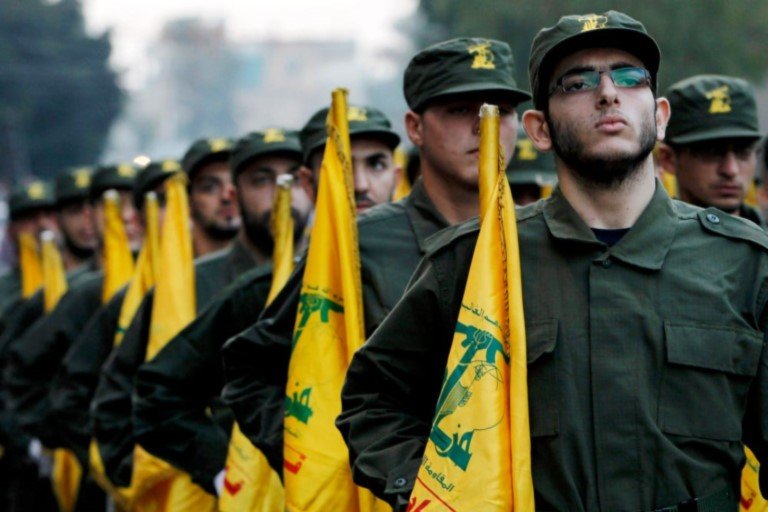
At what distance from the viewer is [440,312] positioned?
464 centimetres

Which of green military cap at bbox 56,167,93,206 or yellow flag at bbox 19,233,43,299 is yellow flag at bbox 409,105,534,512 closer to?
green military cap at bbox 56,167,93,206

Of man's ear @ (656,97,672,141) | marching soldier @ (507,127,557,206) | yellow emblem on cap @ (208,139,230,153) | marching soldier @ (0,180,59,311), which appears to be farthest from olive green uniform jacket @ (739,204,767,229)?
marching soldier @ (0,180,59,311)

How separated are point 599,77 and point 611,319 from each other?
0.64 meters

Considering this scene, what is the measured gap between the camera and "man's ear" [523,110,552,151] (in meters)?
4.68

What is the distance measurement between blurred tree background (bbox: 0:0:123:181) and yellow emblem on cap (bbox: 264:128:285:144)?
4406 cm

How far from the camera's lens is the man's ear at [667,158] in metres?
7.46

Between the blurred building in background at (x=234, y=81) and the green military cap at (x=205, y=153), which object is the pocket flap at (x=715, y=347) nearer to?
the green military cap at (x=205, y=153)

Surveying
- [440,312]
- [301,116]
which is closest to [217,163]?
[440,312]

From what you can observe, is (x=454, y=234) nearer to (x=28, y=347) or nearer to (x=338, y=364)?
(x=338, y=364)

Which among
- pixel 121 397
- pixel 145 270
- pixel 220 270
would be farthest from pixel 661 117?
pixel 145 270

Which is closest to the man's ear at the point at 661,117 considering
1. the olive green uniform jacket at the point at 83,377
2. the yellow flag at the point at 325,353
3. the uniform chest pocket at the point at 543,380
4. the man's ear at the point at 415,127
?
the uniform chest pocket at the point at 543,380

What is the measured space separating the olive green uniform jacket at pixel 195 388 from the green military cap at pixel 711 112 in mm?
1850

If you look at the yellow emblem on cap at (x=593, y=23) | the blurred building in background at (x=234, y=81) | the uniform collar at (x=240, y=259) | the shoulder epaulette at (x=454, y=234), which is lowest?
the blurred building in background at (x=234, y=81)

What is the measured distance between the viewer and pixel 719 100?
7426 millimetres
